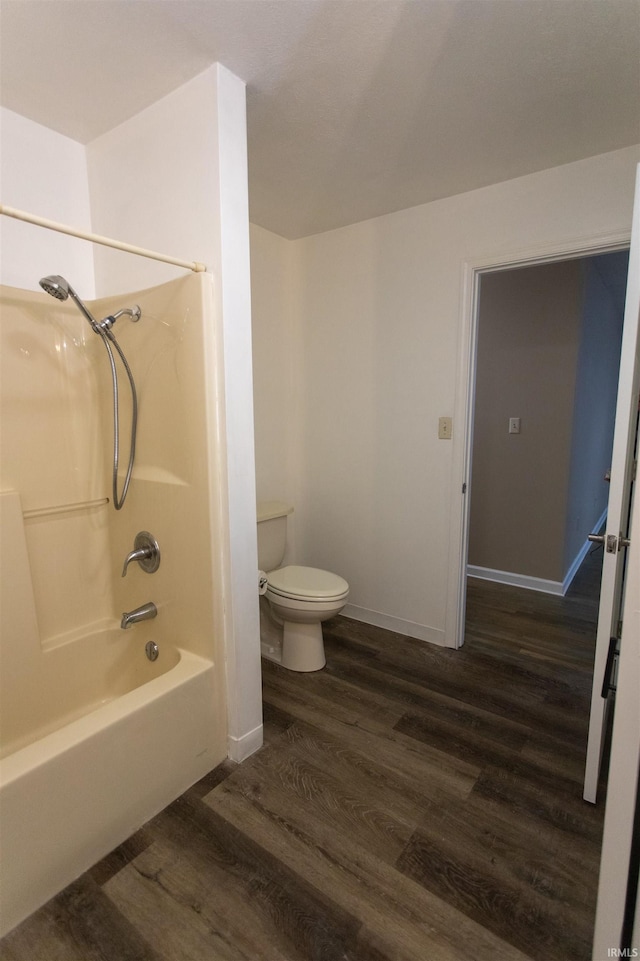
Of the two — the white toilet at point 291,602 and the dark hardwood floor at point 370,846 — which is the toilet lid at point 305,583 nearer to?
the white toilet at point 291,602

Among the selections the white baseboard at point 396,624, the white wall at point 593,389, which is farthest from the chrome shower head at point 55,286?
the white wall at point 593,389

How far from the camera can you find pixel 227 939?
1.12 metres

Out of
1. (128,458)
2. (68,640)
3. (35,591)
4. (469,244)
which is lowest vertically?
(68,640)

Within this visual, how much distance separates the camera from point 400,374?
8.21ft

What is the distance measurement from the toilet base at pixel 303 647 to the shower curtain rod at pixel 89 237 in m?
1.65

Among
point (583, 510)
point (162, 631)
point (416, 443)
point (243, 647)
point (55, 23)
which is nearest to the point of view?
point (55, 23)

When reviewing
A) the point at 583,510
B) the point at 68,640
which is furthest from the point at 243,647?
the point at 583,510

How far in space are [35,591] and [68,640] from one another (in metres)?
0.24

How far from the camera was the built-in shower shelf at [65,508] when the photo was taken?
5.65 feet

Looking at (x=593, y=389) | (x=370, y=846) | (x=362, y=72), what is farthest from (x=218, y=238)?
(x=593, y=389)

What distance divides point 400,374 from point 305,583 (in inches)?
48.0

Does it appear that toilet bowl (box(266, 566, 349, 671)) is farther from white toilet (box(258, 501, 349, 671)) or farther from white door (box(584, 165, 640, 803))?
white door (box(584, 165, 640, 803))

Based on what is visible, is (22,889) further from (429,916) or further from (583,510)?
(583,510)

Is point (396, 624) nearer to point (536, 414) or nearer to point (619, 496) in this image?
point (619, 496)
